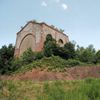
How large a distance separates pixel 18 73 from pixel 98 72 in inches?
298

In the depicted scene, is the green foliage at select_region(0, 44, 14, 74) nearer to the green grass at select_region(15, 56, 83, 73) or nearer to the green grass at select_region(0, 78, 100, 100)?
the green grass at select_region(15, 56, 83, 73)

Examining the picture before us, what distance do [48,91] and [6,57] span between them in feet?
88.1

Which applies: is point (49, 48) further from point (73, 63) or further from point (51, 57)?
point (73, 63)

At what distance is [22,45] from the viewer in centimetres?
3684

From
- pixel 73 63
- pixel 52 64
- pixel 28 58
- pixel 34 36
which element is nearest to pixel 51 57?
Result: pixel 52 64

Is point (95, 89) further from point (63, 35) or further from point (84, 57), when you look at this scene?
point (63, 35)

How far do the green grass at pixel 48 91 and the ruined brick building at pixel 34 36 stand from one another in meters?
22.7

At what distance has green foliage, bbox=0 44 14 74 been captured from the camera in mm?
30734

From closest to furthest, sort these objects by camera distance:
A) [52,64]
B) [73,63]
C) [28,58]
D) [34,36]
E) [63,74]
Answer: [63,74] < [52,64] < [73,63] < [28,58] < [34,36]

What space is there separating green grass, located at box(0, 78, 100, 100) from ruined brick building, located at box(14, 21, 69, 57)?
22.7 m

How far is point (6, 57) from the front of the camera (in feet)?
117

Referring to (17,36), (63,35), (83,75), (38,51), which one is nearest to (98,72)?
(83,75)

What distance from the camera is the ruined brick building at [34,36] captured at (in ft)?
112

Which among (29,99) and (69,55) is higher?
(69,55)
